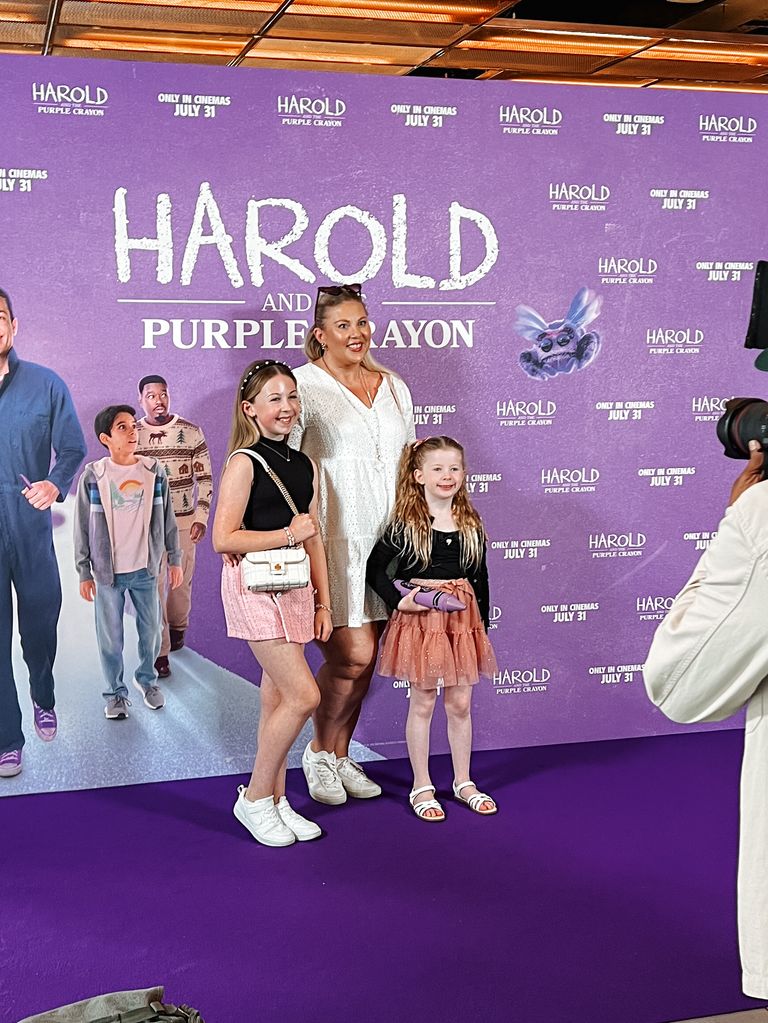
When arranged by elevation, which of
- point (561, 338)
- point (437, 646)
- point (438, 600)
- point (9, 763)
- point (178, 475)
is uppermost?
point (561, 338)

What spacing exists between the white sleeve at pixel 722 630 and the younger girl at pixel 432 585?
6.81 feet

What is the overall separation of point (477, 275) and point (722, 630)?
2941 millimetres

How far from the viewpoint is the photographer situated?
1.80 metres

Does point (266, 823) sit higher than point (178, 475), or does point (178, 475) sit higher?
point (178, 475)

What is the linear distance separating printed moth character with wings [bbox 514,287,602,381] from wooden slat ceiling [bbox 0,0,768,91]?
8.37 feet

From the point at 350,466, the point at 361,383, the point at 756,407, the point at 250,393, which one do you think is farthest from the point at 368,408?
the point at 756,407

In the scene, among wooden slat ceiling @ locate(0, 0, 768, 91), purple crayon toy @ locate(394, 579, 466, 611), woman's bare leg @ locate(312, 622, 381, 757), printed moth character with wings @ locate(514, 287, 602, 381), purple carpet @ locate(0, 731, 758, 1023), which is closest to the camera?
purple carpet @ locate(0, 731, 758, 1023)

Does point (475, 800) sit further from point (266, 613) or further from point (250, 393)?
point (250, 393)

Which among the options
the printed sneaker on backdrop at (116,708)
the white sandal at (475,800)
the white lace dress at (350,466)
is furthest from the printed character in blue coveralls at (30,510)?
the white sandal at (475,800)

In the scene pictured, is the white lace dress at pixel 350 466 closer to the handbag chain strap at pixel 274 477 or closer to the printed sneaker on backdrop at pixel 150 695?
the handbag chain strap at pixel 274 477

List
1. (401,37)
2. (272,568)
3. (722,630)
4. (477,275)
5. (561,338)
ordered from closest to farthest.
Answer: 1. (722,630)
2. (272,568)
3. (477,275)
4. (561,338)
5. (401,37)

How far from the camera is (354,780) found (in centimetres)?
428

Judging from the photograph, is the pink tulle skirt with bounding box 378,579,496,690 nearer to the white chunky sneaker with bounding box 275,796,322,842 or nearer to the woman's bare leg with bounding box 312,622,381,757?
the woman's bare leg with bounding box 312,622,381,757

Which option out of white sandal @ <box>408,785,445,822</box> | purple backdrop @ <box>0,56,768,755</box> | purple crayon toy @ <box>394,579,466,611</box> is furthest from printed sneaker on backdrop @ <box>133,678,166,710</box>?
purple crayon toy @ <box>394,579,466,611</box>
